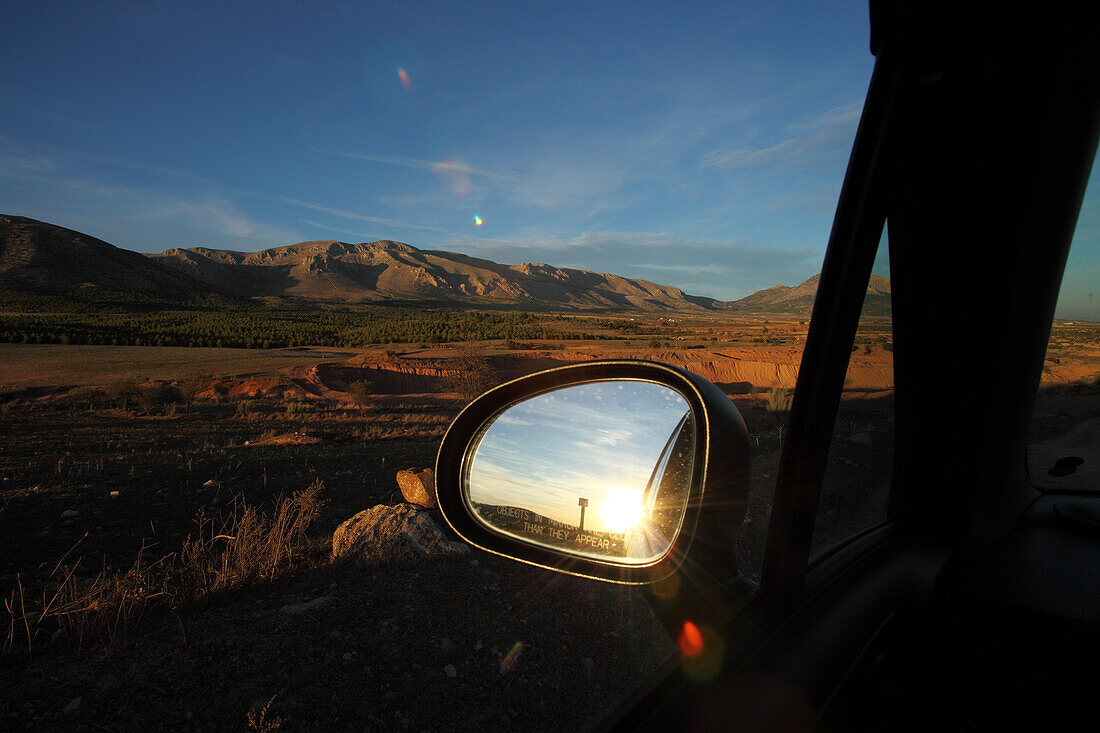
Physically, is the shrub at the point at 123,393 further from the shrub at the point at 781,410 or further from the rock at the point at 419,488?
the shrub at the point at 781,410

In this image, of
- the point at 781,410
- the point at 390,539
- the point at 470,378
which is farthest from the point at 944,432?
the point at 470,378

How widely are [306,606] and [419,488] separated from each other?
334 centimetres

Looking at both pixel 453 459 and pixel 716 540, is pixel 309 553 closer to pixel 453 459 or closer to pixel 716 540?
pixel 453 459

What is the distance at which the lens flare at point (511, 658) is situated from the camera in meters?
3.74

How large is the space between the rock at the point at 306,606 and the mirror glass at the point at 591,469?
263 centimetres

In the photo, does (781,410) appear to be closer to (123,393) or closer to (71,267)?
(123,393)

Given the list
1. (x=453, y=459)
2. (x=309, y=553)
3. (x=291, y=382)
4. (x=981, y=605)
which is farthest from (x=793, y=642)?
(x=291, y=382)

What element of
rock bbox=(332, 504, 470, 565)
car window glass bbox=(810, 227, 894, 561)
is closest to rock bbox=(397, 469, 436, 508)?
rock bbox=(332, 504, 470, 565)

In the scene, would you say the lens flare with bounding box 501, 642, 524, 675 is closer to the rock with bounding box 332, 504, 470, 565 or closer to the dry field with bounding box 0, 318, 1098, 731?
the dry field with bounding box 0, 318, 1098, 731

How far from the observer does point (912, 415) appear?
1808mm

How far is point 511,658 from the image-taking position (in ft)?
12.6

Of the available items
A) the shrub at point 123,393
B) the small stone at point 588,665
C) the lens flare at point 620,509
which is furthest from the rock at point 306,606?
the shrub at point 123,393

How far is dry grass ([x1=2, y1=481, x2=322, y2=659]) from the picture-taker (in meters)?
3.77

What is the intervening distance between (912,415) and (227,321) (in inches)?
3342
